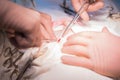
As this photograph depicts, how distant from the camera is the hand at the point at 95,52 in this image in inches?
29.4

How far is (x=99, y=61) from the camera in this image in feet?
2.48

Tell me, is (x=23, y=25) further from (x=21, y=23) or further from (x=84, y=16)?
(x=84, y=16)

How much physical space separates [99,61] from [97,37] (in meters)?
0.08

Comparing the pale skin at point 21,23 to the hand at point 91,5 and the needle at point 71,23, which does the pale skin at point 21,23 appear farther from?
the hand at point 91,5

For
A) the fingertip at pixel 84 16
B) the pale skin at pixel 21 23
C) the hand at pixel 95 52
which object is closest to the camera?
the pale skin at pixel 21 23

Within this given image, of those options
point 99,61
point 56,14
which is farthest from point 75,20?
point 99,61

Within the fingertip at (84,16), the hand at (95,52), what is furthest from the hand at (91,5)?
the hand at (95,52)

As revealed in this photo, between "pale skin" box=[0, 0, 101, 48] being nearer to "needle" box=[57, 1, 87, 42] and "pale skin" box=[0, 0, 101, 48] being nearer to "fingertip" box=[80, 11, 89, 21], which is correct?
"needle" box=[57, 1, 87, 42]

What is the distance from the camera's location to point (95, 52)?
766 mm

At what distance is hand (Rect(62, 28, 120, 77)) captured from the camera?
0.75 meters

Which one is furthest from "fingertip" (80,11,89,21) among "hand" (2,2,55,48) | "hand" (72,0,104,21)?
"hand" (2,2,55,48)

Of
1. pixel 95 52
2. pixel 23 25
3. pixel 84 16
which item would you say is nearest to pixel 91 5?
pixel 84 16

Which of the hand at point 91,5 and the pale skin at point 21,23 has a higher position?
the hand at point 91,5

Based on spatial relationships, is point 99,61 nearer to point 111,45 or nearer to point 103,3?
point 111,45
